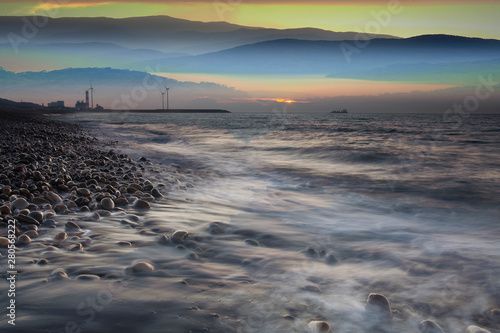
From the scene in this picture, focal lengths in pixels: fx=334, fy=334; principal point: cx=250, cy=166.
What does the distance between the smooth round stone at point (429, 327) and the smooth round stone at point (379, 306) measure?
0.18 m

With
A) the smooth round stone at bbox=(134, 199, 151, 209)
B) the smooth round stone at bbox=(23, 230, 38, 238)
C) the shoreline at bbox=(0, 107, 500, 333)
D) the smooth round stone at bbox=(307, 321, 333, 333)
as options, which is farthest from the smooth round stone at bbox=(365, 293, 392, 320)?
the smooth round stone at bbox=(134, 199, 151, 209)

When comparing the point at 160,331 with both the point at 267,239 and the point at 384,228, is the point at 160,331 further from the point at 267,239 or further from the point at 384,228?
the point at 384,228

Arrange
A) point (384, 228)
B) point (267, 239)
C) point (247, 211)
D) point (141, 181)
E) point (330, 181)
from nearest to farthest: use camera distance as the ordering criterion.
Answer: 1. point (267, 239)
2. point (384, 228)
3. point (247, 211)
4. point (141, 181)
5. point (330, 181)

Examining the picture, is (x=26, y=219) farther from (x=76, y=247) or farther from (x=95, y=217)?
(x=76, y=247)

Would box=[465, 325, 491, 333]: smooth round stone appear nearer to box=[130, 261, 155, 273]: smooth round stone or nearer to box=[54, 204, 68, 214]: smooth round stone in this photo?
box=[130, 261, 155, 273]: smooth round stone

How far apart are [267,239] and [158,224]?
4.18ft

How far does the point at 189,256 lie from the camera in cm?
295

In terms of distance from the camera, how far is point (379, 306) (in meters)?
2.26

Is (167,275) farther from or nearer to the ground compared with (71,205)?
nearer to the ground

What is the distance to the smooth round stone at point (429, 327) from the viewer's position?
2057 mm

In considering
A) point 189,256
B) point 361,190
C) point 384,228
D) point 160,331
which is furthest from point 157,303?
point 361,190

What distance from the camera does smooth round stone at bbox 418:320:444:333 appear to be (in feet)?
6.75

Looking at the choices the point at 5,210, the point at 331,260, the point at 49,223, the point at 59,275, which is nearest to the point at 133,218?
the point at 49,223

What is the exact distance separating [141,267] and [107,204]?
80.9 inches
